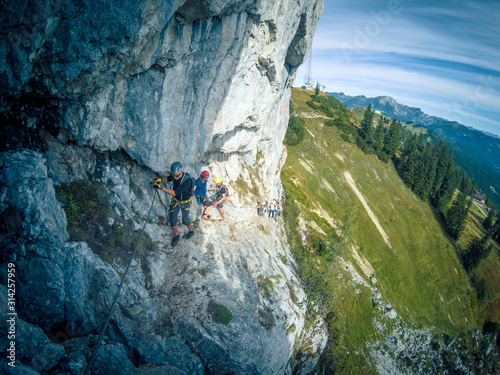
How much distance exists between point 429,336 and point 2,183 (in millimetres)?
59256

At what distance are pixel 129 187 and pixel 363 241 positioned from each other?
47.8 m

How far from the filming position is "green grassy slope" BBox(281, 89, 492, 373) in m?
35.2

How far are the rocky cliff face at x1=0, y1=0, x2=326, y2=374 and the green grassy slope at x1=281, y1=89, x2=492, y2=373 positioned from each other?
1626cm

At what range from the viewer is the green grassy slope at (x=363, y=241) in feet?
115

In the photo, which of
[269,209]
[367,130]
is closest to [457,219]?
[367,130]

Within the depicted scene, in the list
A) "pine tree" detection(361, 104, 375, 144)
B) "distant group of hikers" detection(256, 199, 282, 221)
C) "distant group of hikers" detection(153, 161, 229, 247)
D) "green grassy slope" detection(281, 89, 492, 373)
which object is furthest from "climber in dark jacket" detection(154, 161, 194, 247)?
"pine tree" detection(361, 104, 375, 144)

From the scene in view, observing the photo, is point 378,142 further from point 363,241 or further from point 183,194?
point 183,194

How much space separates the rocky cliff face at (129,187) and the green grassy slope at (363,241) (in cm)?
1626

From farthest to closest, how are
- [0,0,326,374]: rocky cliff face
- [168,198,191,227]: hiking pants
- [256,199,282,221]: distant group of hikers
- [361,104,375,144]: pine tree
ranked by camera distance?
[361,104,375,144]: pine tree
[256,199,282,221]: distant group of hikers
[168,198,191,227]: hiking pants
[0,0,326,374]: rocky cliff face

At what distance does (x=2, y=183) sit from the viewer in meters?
7.32

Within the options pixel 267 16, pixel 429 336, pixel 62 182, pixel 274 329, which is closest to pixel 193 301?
pixel 274 329

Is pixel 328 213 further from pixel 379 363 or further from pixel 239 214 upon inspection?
pixel 239 214

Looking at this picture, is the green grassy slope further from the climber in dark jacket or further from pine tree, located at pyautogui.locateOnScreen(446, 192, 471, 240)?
the climber in dark jacket

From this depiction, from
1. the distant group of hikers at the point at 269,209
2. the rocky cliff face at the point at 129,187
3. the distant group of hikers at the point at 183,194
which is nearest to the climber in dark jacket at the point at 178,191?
the distant group of hikers at the point at 183,194
